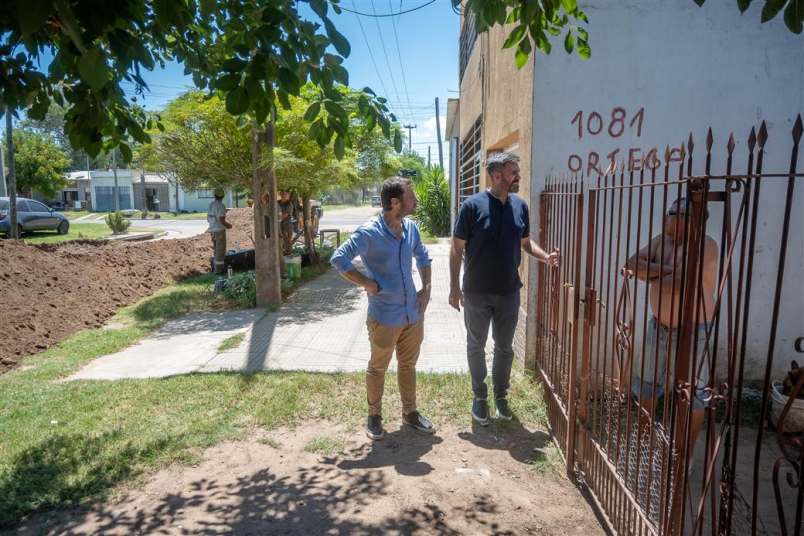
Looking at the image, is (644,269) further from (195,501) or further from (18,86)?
(18,86)

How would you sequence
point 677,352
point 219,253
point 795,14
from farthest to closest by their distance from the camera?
point 219,253, point 795,14, point 677,352

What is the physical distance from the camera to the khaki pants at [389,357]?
155 inches

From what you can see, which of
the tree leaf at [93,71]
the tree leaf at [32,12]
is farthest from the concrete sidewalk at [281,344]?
the tree leaf at [32,12]

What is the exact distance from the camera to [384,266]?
3871 millimetres

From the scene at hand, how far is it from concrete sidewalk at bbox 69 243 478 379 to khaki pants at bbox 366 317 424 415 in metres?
1.43

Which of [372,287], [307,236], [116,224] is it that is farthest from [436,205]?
[372,287]

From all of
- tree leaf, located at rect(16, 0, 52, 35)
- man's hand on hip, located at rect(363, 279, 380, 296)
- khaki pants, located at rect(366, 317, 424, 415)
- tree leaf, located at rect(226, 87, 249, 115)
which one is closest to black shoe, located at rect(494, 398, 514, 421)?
khaki pants, located at rect(366, 317, 424, 415)

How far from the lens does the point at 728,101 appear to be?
4773mm

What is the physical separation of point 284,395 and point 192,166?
6591mm

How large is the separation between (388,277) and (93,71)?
2167 mm

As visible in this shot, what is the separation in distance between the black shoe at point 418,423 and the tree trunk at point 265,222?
4.94m

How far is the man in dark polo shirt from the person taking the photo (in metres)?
4.02

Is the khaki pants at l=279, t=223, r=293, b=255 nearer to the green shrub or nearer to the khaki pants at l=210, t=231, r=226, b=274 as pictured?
the khaki pants at l=210, t=231, r=226, b=274

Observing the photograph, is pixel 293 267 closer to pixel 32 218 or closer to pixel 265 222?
pixel 265 222
